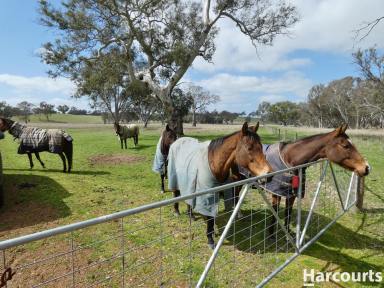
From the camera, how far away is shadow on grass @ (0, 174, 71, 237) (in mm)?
5660

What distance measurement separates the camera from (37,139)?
971cm

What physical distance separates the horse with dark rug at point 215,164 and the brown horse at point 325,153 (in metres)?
1.07

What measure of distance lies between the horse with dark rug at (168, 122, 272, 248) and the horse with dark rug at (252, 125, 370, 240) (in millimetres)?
821

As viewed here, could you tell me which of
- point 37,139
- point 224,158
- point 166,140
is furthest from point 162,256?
point 37,139

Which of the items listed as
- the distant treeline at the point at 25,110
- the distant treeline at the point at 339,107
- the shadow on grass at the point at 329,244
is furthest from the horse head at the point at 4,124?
the distant treeline at the point at 25,110

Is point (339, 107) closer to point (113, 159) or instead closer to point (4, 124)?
point (113, 159)

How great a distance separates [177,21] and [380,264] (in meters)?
20.4

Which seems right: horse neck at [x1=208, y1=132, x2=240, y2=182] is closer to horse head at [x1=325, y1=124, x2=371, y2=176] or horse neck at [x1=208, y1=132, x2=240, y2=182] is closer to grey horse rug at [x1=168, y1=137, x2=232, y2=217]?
grey horse rug at [x1=168, y1=137, x2=232, y2=217]

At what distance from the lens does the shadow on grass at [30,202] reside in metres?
5.66

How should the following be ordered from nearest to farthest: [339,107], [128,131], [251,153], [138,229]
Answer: [138,229], [251,153], [128,131], [339,107]

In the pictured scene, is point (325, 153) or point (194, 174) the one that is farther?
point (325, 153)

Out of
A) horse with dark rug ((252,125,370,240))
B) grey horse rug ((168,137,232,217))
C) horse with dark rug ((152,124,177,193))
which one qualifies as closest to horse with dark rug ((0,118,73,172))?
horse with dark rug ((152,124,177,193))

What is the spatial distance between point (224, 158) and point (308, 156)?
1.58 metres

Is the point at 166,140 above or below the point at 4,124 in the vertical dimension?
below
